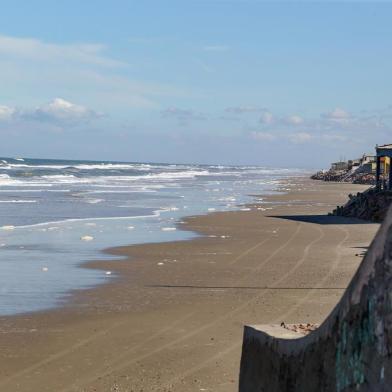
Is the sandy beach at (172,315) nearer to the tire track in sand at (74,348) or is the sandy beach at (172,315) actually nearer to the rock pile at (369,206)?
the tire track in sand at (74,348)

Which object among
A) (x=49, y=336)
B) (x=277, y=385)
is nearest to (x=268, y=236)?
(x=49, y=336)

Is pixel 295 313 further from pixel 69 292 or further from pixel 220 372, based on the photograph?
pixel 69 292

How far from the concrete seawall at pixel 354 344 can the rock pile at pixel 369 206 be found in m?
25.0

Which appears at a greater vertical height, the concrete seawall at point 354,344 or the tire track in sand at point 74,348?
the concrete seawall at point 354,344

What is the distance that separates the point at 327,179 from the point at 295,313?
81.1 metres

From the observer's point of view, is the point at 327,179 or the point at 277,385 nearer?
the point at 277,385

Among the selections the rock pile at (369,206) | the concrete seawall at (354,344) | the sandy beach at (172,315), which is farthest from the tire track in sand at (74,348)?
the rock pile at (369,206)

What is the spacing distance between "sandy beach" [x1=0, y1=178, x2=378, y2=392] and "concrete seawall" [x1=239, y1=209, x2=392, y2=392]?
3.06 m

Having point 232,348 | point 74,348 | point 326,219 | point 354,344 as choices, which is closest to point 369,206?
point 326,219

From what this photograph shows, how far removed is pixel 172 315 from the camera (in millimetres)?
12328

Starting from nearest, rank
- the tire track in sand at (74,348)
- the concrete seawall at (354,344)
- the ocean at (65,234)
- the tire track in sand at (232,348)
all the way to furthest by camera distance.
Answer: the concrete seawall at (354,344) → the tire track in sand at (232,348) → the tire track in sand at (74,348) → the ocean at (65,234)

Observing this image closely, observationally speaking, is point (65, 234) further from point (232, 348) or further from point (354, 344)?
point (354, 344)

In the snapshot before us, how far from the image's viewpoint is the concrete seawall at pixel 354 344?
397 cm

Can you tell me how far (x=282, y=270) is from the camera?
17391mm
